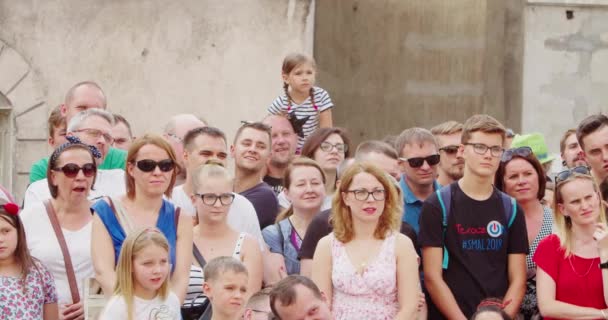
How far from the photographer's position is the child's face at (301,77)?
10.6 meters

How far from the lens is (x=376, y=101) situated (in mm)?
14500

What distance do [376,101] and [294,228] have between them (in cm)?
619

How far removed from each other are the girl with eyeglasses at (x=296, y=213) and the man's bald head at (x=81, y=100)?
5.93ft

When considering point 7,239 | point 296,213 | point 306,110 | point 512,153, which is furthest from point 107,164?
point 512,153

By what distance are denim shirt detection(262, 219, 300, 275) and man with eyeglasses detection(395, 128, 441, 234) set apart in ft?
2.52

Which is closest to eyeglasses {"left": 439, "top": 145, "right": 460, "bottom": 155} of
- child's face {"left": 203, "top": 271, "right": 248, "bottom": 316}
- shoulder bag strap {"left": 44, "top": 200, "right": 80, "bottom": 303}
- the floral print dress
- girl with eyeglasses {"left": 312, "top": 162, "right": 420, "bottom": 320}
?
girl with eyeglasses {"left": 312, "top": 162, "right": 420, "bottom": 320}

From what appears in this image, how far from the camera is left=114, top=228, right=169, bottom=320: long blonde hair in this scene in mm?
7234

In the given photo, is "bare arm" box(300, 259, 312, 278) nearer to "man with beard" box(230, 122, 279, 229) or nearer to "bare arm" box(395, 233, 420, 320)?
"bare arm" box(395, 233, 420, 320)

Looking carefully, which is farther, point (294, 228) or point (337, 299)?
point (294, 228)

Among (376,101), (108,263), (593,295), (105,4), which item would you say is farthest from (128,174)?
(376,101)

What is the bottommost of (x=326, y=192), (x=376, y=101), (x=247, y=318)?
(x=247, y=318)

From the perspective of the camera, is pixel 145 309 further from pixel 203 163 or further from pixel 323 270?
pixel 203 163

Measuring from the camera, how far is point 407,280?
760 cm

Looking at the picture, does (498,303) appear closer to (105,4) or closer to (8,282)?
(8,282)
